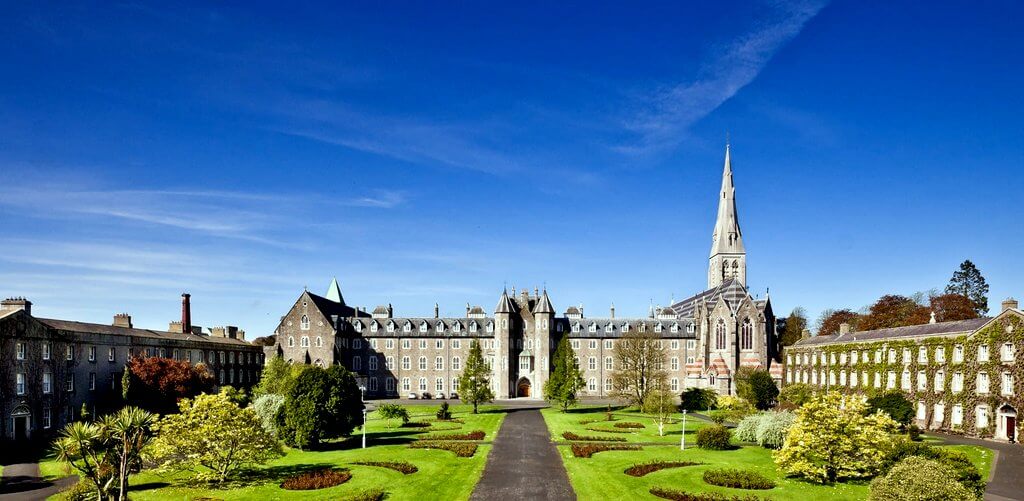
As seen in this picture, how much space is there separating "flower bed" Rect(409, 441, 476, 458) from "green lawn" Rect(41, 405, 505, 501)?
1.79ft

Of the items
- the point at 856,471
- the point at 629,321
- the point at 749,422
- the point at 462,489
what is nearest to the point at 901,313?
the point at 629,321

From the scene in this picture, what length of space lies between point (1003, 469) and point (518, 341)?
64968 mm

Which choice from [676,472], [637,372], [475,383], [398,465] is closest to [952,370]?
[637,372]

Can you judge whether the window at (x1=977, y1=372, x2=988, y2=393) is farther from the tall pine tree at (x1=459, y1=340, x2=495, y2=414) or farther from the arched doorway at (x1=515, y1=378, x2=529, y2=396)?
the arched doorway at (x1=515, y1=378, x2=529, y2=396)

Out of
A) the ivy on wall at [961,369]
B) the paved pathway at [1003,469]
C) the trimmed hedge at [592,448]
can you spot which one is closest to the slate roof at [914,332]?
the ivy on wall at [961,369]

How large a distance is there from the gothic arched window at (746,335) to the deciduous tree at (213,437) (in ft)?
243

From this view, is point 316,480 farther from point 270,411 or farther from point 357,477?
point 270,411

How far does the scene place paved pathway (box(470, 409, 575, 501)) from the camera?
32.9m

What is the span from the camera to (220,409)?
3506cm

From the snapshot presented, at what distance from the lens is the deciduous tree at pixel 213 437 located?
34562 millimetres

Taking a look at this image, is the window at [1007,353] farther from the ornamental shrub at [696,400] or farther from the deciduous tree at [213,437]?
the deciduous tree at [213,437]

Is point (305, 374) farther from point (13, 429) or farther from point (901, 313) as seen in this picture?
point (901, 313)

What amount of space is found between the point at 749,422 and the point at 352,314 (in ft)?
238

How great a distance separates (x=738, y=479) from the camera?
116 feet
